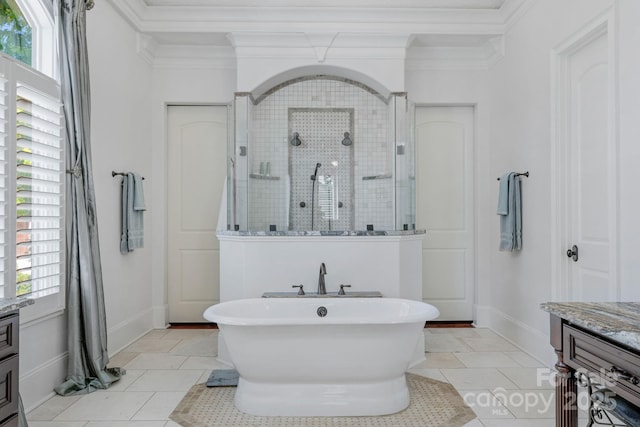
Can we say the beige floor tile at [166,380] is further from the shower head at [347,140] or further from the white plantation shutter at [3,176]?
the shower head at [347,140]

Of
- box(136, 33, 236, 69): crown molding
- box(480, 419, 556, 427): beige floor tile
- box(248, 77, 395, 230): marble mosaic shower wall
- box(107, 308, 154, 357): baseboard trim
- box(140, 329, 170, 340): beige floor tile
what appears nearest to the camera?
box(480, 419, 556, 427): beige floor tile

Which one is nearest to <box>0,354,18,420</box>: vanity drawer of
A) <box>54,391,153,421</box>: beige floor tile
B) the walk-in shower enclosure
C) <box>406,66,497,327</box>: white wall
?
<box>54,391,153,421</box>: beige floor tile

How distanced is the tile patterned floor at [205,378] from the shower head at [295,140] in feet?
6.26

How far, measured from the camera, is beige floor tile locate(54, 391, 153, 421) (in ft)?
8.11

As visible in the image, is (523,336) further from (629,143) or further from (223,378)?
(223,378)

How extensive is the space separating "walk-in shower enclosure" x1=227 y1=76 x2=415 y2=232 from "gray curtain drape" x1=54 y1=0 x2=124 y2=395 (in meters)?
1.27

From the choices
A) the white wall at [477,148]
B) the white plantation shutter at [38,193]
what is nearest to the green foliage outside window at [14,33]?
the white plantation shutter at [38,193]

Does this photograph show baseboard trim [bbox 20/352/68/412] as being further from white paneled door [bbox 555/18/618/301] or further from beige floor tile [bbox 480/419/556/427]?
white paneled door [bbox 555/18/618/301]

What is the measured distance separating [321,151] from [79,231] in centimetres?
216

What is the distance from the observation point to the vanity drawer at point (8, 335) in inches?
63.1

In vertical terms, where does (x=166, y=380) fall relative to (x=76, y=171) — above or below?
below

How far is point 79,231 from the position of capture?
2.85m

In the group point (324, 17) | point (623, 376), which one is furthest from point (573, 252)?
point (324, 17)

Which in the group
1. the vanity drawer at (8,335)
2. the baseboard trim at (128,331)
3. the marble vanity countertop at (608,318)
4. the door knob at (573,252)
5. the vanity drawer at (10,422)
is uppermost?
the door knob at (573,252)
